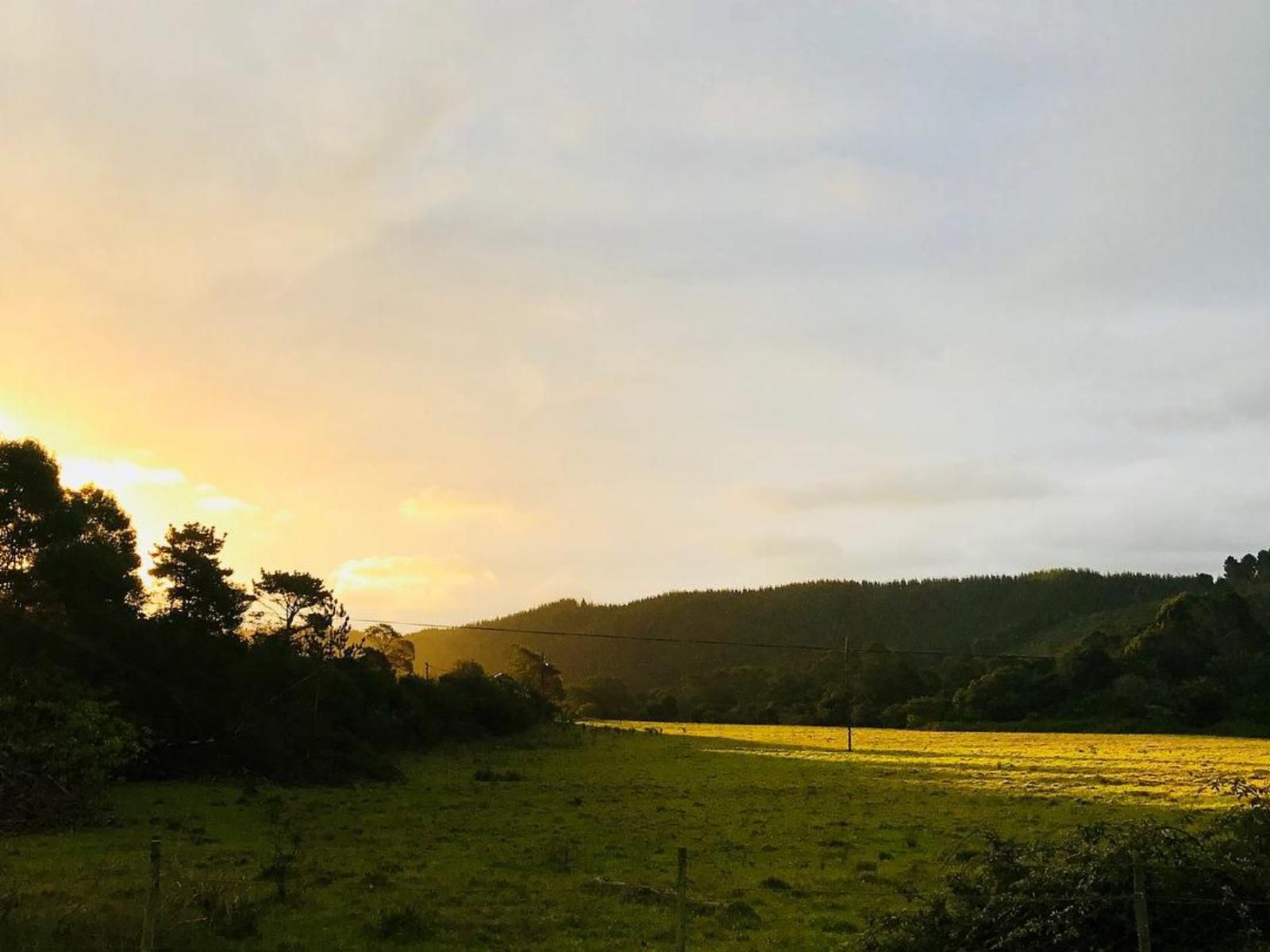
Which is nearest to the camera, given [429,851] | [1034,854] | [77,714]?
[1034,854]

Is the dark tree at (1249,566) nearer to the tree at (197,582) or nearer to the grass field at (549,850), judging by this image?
the grass field at (549,850)

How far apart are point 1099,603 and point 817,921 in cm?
20513

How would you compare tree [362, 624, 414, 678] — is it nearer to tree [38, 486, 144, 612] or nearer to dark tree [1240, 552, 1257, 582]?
tree [38, 486, 144, 612]

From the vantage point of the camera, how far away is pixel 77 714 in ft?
100

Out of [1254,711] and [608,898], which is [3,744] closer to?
[608,898]

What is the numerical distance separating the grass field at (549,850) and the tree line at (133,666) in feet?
9.67

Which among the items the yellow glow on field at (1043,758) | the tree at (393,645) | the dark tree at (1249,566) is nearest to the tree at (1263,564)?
the dark tree at (1249,566)

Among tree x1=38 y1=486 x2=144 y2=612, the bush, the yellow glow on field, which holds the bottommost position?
the yellow glow on field

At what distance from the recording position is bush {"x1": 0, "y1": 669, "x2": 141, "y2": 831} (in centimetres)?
2695

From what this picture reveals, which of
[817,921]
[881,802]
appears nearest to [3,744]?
[817,921]

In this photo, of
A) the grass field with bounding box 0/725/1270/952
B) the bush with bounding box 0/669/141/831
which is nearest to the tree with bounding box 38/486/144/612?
the bush with bounding box 0/669/141/831

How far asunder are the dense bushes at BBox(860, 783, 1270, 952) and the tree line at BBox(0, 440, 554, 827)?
85.1 feet

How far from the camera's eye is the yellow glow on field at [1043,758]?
41.2 m

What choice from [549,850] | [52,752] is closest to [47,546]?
[52,752]
